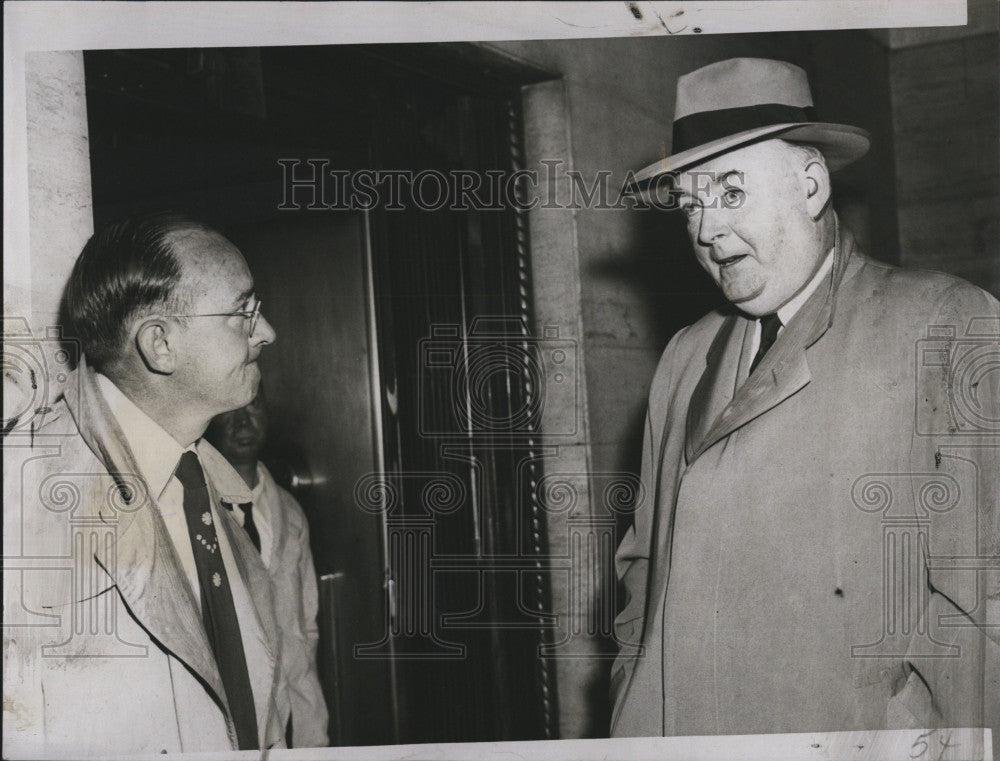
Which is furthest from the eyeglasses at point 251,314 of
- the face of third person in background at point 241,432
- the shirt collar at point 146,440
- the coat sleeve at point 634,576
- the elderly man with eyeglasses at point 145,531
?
the coat sleeve at point 634,576

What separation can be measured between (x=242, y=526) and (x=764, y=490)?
0.94 metres

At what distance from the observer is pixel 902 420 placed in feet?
5.94

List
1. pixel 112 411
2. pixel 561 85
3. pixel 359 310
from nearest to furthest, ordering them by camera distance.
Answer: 1. pixel 112 411
2. pixel 359 310
3. pixel 561 85

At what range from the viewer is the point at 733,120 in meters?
1.83

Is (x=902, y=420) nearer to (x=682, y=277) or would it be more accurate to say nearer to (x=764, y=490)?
(x=764, y=490)

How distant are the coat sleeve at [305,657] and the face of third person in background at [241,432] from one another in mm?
103

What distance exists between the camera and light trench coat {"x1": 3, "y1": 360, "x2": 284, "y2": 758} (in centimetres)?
176

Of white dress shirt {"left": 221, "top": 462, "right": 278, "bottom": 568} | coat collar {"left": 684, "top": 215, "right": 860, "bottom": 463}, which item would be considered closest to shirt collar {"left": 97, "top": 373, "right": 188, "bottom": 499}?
white dress shirt {"left": 221, "top": 462, "right": 278, "bottom": 568}

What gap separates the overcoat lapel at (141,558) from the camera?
5.74ft

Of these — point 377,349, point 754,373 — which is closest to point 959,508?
point 754,373

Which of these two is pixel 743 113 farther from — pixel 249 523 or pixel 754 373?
pixel 249 523

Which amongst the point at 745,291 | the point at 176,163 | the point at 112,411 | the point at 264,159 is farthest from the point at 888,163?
the point at 112,411

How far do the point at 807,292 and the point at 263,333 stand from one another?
991 mm

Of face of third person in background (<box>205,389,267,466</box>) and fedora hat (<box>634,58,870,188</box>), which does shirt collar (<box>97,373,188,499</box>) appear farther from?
fedora hat (<box>634,58,870,188</box>)
